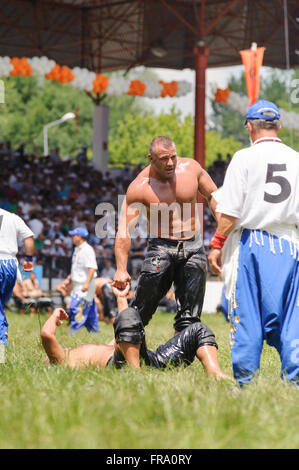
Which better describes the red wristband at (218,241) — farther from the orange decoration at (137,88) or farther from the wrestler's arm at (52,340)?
the orange decoration at (137,88)

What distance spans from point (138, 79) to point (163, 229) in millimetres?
18872

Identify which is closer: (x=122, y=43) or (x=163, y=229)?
(x=163, y=229)

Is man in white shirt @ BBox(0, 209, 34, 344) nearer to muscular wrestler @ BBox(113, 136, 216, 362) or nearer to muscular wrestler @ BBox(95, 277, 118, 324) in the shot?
muscular wrestler @ BBox(113, 136, 216, 362)

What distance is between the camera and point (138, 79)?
984 inches

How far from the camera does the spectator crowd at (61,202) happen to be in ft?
62.0

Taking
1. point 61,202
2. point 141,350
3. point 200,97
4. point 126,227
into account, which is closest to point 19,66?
point 61,202

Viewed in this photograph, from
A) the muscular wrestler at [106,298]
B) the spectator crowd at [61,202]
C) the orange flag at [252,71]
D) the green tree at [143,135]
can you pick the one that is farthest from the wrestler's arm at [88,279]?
the green tree at [143,135]

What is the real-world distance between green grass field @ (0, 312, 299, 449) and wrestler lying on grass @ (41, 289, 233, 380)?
0.54 metres

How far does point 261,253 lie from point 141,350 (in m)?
1.49

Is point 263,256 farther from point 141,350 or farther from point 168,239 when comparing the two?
point 168,239

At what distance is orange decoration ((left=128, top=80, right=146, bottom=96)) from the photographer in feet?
80.8

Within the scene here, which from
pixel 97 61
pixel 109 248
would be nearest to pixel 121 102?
pixel 97 61

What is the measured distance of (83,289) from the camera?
12930 millimetres

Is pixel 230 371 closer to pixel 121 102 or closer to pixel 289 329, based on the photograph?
pixel 289 329
